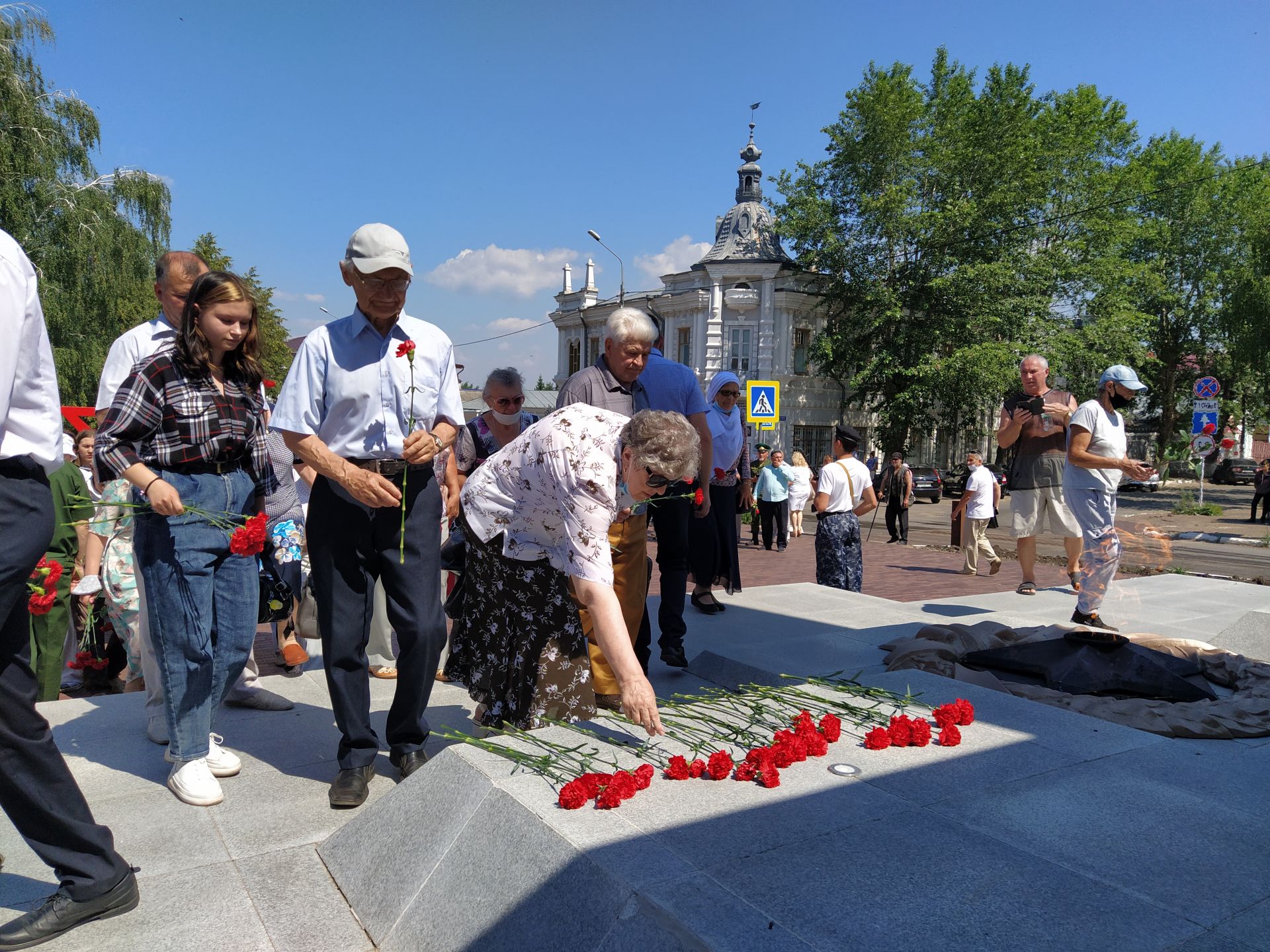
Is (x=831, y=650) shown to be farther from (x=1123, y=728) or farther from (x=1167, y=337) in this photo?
(x=1167, y=337)

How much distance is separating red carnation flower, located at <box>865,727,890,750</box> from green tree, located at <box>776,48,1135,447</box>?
30691 mm

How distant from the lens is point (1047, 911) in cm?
214

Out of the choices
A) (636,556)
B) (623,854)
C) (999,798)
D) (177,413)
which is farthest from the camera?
(636,556)

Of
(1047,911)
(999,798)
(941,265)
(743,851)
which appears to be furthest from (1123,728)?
(941,265)

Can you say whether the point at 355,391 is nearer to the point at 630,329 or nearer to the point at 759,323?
the point at 630,329

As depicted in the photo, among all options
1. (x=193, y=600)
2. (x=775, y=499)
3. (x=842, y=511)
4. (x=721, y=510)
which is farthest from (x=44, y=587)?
(x=775, y=499)

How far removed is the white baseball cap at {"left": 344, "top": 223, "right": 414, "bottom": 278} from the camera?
3.33m

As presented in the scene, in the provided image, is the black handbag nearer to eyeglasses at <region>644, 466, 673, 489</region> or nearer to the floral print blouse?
the floral print blouse

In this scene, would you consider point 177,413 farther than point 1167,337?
No

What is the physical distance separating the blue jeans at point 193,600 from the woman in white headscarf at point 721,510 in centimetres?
375

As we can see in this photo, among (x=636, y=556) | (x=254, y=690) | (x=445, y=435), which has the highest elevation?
(x=445, y=435)

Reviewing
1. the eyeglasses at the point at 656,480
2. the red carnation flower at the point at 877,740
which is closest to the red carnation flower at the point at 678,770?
the red carnation flower at the point at 877,740

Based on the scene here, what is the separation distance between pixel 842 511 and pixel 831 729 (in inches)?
181

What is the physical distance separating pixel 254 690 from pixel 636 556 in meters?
2.05
